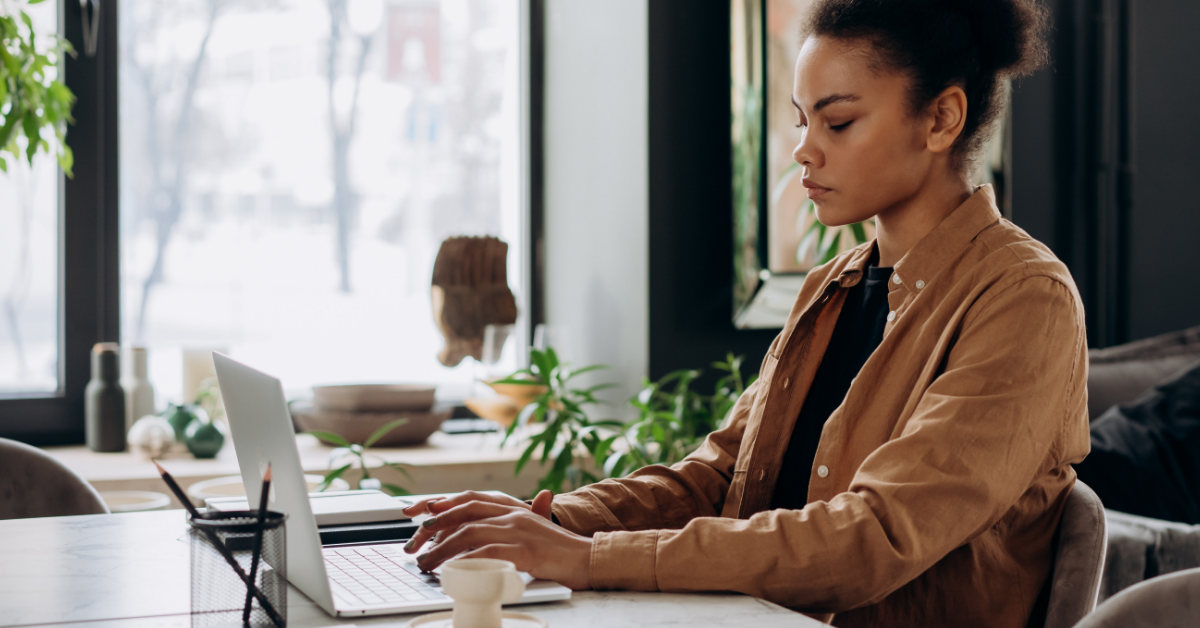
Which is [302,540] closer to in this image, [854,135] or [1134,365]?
[854,135]

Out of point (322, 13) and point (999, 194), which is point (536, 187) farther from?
point (999, 194)

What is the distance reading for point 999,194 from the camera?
9.50 feet

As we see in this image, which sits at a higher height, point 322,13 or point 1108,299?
point 322,13

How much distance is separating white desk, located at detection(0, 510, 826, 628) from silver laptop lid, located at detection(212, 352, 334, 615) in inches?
1.3

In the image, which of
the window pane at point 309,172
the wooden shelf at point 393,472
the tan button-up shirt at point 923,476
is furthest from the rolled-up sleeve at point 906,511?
the window pane at point 309,172

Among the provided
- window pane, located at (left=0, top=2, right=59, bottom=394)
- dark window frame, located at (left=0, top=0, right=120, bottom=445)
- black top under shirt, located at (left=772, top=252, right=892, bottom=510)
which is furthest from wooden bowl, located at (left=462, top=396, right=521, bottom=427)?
black top under shirt, located at (left=772, top=252, right=892, bottom=510)

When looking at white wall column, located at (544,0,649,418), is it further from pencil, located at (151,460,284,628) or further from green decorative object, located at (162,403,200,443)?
pencil, located at (151,460,284,628)

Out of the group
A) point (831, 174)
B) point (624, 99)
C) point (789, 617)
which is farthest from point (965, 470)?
point (624, 99)

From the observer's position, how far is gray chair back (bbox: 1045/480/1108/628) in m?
1.04

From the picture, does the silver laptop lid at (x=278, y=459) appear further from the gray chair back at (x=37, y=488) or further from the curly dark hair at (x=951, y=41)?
the curly dark hair at (x=951, y=41)

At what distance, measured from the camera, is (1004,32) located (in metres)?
1.23

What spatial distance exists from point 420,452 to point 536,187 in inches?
38.1

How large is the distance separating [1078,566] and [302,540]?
756mm

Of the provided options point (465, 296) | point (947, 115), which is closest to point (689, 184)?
point (465, 296)
